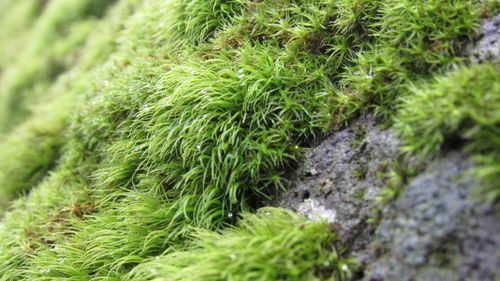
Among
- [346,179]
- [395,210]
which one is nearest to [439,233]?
[395,210]

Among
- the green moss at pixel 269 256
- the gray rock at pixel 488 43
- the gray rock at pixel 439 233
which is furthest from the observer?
the gray rock at pixel 488 43

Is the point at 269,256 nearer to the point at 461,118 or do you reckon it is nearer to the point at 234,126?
the point at 234,126

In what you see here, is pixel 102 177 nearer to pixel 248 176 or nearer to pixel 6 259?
pixel 6 259

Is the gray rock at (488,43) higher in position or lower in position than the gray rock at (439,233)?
higher

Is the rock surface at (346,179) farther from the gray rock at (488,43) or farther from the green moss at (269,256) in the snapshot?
the gray rock at (488,43)

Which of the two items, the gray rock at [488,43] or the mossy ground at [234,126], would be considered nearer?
the mossy ground at [234,126]

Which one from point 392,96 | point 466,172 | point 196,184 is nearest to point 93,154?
point 196,184

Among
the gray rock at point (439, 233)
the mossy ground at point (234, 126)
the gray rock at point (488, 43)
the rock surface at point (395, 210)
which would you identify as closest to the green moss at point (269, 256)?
the mossy ground at point (234, 126)

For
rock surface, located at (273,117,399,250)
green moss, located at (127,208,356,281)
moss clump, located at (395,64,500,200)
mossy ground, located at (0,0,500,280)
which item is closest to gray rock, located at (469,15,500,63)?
mossy ground, located at (0,0,500,280)

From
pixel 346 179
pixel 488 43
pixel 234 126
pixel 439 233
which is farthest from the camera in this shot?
pixel 234 126
